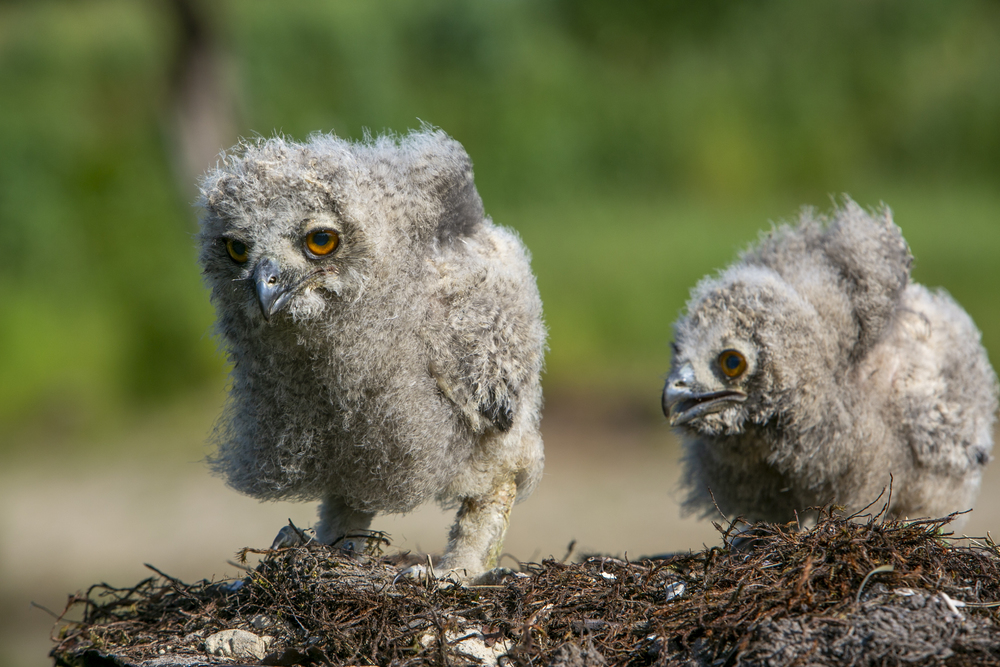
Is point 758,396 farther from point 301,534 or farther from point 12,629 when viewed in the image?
point 12,629

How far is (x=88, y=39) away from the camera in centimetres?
902

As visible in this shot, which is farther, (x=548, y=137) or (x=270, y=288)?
(x=548, y=137)

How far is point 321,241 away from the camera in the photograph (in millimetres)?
2301

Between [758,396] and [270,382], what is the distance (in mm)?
1531

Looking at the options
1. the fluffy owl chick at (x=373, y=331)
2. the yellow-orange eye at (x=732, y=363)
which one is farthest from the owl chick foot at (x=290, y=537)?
the yellow-orange eye at (x=732, y=363)

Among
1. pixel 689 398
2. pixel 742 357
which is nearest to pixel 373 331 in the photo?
pixel 689 398

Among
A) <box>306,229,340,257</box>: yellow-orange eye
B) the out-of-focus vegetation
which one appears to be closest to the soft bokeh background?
the out-of-focus vegetation

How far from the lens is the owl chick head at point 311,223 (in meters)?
2.27

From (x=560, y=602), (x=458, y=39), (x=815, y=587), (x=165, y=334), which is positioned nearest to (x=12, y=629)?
(x=165, y=334)

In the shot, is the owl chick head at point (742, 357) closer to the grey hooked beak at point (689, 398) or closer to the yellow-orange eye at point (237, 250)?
the grey hooked beak at point (689, 398)

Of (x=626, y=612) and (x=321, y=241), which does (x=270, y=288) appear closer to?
(x=321, y=241)

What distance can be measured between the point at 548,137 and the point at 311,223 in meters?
7.47

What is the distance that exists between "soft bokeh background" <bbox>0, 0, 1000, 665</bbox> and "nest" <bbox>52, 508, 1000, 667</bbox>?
4.07 meters

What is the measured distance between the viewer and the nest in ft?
6.60
